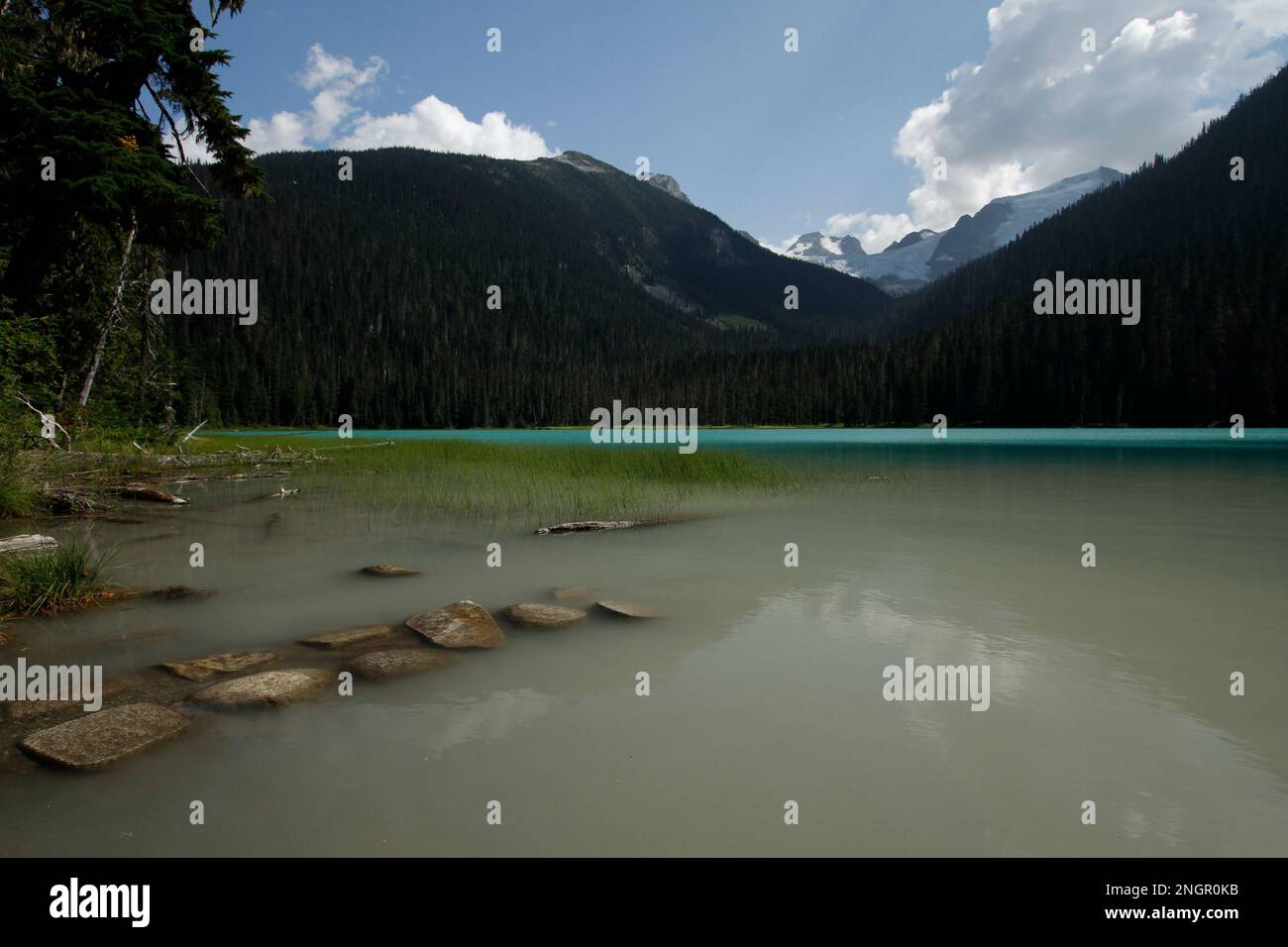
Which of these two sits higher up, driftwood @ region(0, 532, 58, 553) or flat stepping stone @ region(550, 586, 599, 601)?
driftwood @ region(0, 532, 58, 553)

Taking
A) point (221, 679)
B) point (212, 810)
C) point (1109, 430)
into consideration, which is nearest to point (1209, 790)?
point (212, 810)

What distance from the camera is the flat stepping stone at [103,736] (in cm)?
425

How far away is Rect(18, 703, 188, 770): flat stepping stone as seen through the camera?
4254 mm

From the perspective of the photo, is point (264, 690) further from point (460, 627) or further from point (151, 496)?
point (151, 496)

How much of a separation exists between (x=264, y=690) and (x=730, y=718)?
12.8 feet

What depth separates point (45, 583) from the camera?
7.77 metres

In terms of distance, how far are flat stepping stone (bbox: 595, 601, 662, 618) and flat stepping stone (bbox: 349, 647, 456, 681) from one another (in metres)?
2.27

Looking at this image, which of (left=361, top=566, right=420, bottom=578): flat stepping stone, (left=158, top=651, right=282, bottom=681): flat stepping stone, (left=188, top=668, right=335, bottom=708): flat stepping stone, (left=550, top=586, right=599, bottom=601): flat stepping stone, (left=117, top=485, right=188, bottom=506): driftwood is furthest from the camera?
(left=117, top=485, right=188, bottom=506): driftwood

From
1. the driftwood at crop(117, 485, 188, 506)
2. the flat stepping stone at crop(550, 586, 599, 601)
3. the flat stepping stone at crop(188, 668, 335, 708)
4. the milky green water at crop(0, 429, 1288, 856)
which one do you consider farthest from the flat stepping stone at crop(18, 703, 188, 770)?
the driftwood at crop(117, 485, 188, 506)

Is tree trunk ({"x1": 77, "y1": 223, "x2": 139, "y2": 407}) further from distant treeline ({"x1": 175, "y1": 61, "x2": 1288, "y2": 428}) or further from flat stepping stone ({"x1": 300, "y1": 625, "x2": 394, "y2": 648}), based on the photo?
flat stepping stone ({"x1": 300, "y1": 625, "x2": 394, "y2": 648})

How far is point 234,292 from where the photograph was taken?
162 meters

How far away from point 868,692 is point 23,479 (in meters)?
15.1

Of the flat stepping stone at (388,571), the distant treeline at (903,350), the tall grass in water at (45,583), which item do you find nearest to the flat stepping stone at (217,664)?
the tall grass in water at (45,583)

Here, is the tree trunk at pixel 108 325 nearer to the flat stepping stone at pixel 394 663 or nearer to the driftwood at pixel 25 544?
the driftwood at pixel 25 544
